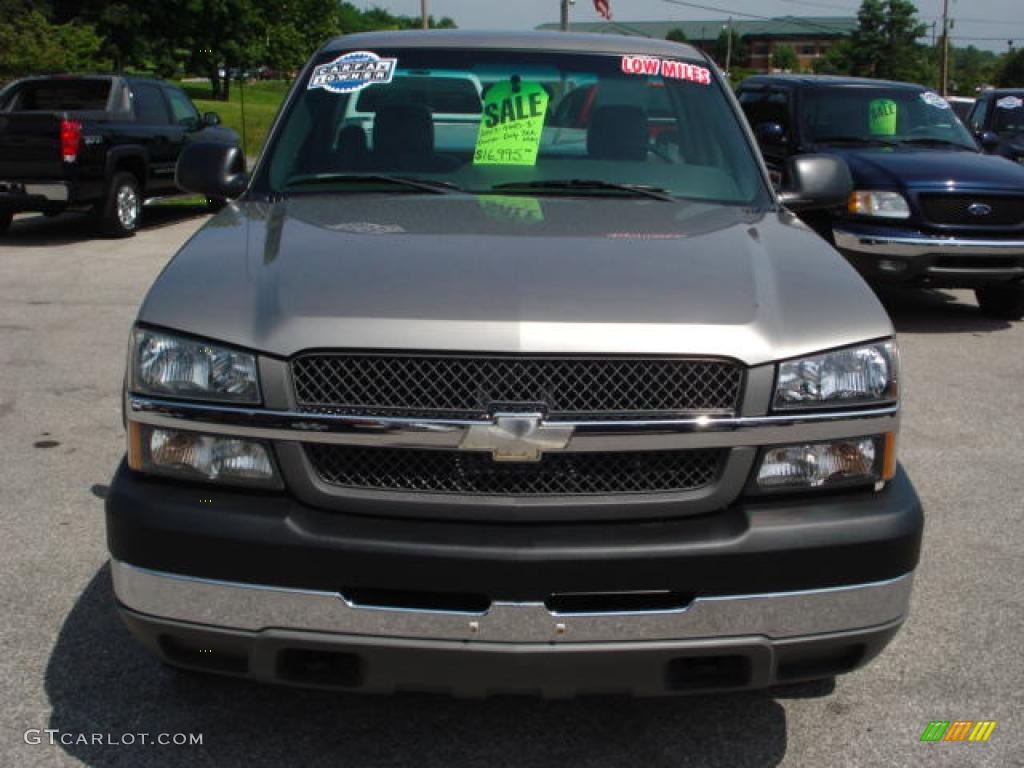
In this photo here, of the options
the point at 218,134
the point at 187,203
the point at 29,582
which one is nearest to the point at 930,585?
the point at 29,582

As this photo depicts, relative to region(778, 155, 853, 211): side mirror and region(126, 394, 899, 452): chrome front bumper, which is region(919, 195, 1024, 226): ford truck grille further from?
region(126, 394, 899, 452): chrome front bumper

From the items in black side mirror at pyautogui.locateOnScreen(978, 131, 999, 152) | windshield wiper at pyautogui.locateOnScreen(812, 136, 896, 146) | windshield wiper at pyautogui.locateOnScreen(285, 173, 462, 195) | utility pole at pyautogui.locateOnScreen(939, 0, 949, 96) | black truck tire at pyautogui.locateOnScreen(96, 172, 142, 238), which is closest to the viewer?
windshield wiper at pyautogui.locateOnScreen(285, 173, 462, 195)

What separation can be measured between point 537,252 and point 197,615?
47.2 inches

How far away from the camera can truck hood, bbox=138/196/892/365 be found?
2602mm

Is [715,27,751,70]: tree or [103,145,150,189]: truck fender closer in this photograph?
[103,145,150,189]: truck fender

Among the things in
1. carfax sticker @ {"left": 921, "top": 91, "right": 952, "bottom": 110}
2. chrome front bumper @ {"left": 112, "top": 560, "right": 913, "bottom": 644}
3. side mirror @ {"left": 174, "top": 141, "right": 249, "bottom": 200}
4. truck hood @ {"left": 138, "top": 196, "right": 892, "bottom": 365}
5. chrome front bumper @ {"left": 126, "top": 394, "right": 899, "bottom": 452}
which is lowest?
chrome front bumper @ {"left": 112, "top": 560, "right": 913, "bottom": 644}

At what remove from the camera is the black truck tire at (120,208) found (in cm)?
1314

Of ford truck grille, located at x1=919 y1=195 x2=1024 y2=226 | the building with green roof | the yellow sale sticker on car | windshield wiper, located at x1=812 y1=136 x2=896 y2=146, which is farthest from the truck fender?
the building with green roof

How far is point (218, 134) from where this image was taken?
38.3 feet

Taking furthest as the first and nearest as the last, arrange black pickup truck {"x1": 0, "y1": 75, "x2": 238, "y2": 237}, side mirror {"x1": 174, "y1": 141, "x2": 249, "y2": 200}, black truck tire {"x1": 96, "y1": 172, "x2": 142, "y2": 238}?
black truck tire {"x1": 96, "y1": 172, "x2": 142, "y2": 238}, black pickup truck {"x1": 0, "y1": 75, "x2": 238, "y2": 237}, side mirror {"x1": 174, "y1": 141, "x2": 249, "y2": 200}

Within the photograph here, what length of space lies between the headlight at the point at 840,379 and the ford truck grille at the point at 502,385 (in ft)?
0.47

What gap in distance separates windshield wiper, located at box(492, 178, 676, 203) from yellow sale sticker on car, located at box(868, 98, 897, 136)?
7.00 metres

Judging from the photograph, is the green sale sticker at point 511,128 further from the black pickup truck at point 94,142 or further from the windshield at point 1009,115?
the windshield at point 1009,115

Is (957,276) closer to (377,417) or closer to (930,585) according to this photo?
(930,585)
